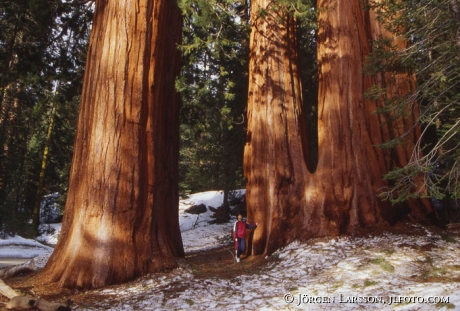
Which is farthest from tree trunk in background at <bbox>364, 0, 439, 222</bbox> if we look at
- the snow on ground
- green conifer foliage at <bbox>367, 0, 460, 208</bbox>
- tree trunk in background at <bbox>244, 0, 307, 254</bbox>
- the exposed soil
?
tree trunk in background at <bbox>244, 0, 307, 254</bbox>

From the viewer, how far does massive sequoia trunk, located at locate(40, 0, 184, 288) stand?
7.21 metres

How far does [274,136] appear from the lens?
30.9 ft

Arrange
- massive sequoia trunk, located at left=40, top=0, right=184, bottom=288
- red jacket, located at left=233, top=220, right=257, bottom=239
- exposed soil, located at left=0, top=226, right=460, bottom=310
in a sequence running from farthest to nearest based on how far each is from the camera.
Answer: red jacket, located at left=233, top=220, right=257, bottom=239 → massive sequoia trunk, located at left=40, top=0, right=184, bottom=288 → exposed soil, located at left=0, top=226, right=460, bottom=310

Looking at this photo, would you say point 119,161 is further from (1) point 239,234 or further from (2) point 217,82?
(2) point 217,82

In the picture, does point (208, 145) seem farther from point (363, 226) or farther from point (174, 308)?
point (174, 308)

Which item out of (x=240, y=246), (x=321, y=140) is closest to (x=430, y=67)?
(x=321, y=140)

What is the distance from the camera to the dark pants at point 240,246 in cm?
955

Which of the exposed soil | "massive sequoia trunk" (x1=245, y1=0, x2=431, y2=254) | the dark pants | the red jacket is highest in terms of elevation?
"massive sequoia trunk" (x1=245, y1=0, x2=431, y2=254)

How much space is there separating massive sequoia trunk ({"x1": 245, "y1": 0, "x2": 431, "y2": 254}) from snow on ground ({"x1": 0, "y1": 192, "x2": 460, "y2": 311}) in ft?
2.06

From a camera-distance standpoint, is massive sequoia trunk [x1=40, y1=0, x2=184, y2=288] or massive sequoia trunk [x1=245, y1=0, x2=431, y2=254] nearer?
massive sequoia trunk [x1=40, y1=0, x2=184, y2=288]

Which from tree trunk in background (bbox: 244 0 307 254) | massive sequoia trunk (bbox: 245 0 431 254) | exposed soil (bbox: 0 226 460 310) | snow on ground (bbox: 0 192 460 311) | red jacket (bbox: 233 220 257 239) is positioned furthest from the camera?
red jacket (bbox: 233 220 257 239)

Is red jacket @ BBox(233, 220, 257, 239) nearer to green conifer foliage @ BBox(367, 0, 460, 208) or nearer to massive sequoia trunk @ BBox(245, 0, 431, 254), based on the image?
massive sequoia trunk @ BBox(245, 0, 431, 254)

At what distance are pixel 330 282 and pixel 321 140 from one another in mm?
3658

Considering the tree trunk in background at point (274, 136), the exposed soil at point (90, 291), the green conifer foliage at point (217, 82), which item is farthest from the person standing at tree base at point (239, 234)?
the green conifer foliage at point (217, 82)
